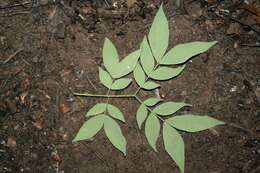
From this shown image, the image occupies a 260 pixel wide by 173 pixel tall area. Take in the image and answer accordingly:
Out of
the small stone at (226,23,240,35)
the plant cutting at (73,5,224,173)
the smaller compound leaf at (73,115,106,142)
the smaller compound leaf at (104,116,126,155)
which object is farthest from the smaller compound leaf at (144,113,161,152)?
the small stone at (226,23,240,35)

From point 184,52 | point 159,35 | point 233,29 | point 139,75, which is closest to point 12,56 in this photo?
point 139,75

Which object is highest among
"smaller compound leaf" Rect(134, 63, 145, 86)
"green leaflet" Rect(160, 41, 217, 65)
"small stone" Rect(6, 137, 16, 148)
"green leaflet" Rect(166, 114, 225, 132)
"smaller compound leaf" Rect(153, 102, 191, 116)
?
"green leaflet" Rect(160, 41, 217, 65)

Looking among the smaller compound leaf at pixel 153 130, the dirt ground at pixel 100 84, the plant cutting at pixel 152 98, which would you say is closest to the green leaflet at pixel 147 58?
the plant cutting at pixel 152 98

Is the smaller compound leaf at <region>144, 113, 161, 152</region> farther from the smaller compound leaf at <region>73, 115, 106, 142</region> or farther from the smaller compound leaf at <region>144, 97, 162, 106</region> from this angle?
the smaller compound leaf at <region>73, 115, 106, 142</region>

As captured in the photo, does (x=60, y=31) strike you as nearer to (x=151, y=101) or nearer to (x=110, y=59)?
(x=110, y=59)

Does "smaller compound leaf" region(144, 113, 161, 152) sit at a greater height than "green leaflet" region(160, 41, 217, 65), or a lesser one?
lesser

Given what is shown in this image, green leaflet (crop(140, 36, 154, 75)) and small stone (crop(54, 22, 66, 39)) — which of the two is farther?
small stone (crop(54, 22, 66, 39))
